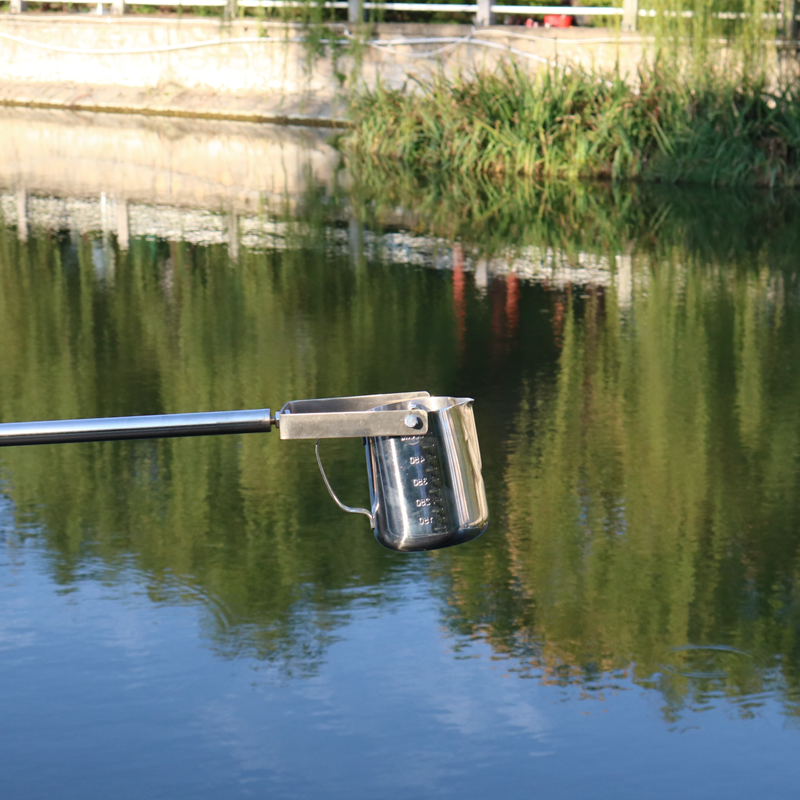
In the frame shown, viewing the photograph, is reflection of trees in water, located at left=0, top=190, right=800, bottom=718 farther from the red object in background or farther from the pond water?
the red object in background

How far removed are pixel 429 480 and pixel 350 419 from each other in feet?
0.73

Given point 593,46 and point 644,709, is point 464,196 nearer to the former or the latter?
point 593,46

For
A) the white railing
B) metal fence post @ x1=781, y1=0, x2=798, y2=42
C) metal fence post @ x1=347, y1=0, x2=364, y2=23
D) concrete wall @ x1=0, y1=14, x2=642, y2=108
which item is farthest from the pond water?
metal fence post @ x1=347, y1=0, x2=364, y2=23

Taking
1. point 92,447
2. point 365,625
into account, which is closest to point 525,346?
point 92,447

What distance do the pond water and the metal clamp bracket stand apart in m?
1.54

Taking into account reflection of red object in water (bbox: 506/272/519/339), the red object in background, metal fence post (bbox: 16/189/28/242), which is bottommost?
reflection of red object in water (bbox: 506/272/519/339)

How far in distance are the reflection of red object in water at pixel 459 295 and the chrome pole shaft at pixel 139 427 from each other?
5.97 metres

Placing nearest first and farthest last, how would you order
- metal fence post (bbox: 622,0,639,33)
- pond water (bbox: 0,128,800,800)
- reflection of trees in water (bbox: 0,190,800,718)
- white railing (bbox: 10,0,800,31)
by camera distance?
1. pond water (bbox: 0,128,800,800)
2. reflection of trees in water (bbox: 0,190,800,718)
3. white railing (bbox: 10,0,800,31)
4. metal fence post (bbox: 622,0,639,33)

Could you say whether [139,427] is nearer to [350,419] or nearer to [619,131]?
[350,419]

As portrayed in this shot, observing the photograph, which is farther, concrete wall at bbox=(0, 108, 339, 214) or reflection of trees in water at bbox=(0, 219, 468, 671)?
concrete wall at bbox=(0, 108, 339, 214)

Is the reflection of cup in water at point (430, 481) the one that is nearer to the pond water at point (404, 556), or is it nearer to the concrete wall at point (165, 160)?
the pond water at point (404, 556)

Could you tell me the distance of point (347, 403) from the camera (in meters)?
2.29

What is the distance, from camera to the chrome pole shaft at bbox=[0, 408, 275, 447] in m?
2.11

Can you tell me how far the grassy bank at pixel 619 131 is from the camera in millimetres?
15227
